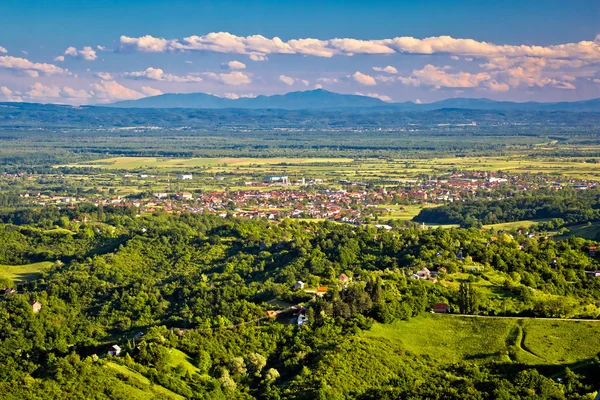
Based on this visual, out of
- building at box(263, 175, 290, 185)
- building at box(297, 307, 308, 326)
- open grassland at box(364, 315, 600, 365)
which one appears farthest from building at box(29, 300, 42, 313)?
building at box(263, 175, 290, 185)

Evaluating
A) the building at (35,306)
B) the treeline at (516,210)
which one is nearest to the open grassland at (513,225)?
the treeline at (516,210)

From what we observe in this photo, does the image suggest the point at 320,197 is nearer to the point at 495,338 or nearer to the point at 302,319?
the point at 302,319

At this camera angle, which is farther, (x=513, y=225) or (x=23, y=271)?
(x=513, y=225)

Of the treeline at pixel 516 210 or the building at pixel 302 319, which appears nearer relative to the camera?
the building at pixel 302 319

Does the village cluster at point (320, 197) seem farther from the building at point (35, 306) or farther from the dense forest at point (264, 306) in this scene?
the building at point (35, 306)

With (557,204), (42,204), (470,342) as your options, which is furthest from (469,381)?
(42,204)

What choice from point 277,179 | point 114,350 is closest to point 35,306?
point 114,350

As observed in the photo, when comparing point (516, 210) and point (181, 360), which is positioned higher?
point (181, 360)
